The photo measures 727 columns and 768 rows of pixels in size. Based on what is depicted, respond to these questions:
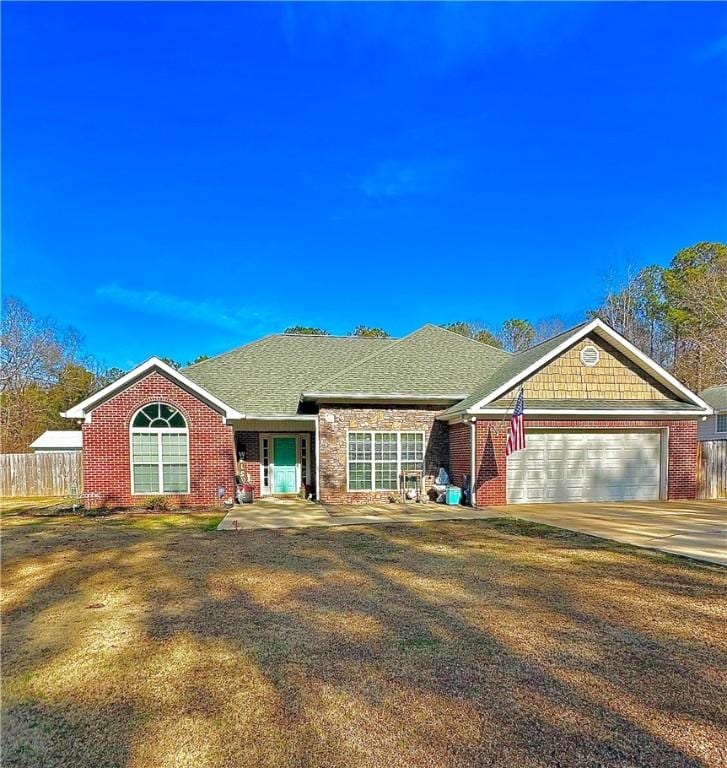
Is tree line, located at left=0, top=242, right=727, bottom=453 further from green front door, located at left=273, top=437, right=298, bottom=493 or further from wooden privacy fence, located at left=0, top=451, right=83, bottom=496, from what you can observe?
green front door, located at left=273, top=437, right=298, bottom=493

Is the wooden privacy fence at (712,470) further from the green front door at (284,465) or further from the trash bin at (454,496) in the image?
the green front door at (284,465)

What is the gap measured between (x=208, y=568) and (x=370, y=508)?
7240mm

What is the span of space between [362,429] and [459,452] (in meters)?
2.92

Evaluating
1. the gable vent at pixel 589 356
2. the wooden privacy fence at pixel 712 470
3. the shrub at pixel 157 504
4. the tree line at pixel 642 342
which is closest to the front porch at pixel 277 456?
the shrub at pixel 157 504

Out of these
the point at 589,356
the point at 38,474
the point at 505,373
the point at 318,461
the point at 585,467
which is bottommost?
the point at 38,474

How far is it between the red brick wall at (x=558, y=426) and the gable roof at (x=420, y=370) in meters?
1.67

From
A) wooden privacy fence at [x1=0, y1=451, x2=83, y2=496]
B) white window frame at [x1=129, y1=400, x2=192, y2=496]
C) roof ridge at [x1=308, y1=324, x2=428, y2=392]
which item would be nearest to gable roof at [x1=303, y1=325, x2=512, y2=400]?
roof ridge at [x1=308, y1=324, x2=428, y2=392]

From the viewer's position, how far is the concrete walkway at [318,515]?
37.4 feet

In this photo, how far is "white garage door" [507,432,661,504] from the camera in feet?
47.6

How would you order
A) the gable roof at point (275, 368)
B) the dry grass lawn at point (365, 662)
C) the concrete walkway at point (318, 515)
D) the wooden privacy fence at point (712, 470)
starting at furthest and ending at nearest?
the gable roof at point (275, 368)
the wooden privacy fence at point (712, 470)
the concrete walkway at point (318, 515)
the dry grass lawn at point (365, 662)

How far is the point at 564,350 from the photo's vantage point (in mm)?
14844

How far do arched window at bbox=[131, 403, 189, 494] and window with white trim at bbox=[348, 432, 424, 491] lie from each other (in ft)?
15.7

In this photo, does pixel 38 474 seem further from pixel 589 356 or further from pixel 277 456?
pixel 589 356

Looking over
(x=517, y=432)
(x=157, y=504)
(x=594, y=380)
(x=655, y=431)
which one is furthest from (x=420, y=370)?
(x=157, y=504)
